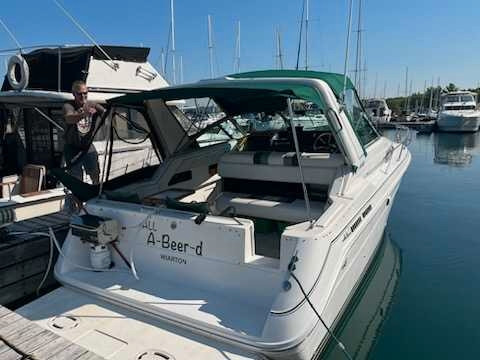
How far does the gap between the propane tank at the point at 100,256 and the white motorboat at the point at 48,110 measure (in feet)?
6.87

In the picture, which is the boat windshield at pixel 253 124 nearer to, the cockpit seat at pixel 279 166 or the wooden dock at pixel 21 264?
the cockpit seat at pixel 279 166

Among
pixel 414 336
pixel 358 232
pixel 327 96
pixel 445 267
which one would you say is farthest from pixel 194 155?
pixel 445 267

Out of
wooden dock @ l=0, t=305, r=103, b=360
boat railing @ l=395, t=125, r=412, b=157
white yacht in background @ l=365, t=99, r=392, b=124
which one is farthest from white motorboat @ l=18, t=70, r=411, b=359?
white yacht in background @ l=365, t=99, r=392, b=124

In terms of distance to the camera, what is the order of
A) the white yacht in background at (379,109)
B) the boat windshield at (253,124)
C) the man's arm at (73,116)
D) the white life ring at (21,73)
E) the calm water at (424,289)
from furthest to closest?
1. the white yacht in background at (379,109)
2. the white life ring at (21,73)
3. the boat windshield at (253,124)
4. the man's arm at (73,116)
5. the calm water at (424,289)

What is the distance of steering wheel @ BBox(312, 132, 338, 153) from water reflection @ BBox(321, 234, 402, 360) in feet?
5.07

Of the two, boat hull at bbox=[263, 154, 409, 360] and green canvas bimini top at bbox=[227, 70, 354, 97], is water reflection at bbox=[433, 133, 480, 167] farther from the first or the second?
boat hull at bbox=[263, 154, 409, 360]

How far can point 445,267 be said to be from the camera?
4.84 m

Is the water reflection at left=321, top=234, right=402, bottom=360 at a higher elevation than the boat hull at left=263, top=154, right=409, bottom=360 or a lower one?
lower

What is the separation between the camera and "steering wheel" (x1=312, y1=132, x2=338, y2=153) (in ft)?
15.3

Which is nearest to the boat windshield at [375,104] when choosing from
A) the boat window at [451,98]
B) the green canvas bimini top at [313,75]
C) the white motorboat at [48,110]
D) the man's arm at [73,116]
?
the boat window at [451,98]

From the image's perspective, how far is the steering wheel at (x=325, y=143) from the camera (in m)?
4.65

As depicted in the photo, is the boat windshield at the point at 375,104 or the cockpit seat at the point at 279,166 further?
the boat windshield at the point at 375,104

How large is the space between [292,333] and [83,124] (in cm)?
356

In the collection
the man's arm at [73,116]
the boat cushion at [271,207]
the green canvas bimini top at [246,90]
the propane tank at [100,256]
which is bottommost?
the propane tank at [100,256]
